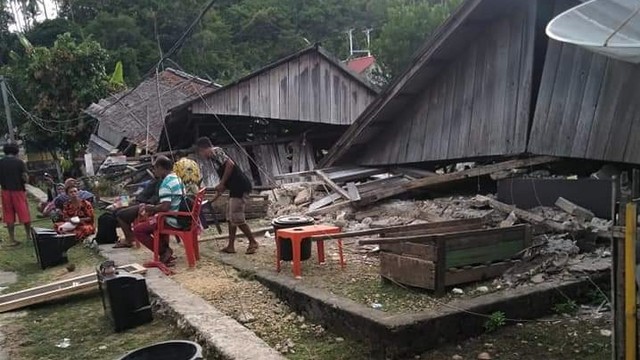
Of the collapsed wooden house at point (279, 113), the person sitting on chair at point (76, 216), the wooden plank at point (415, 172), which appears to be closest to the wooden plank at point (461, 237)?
the wooden plank at point (415, 172)

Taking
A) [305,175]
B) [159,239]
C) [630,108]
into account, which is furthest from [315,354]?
[305,175]

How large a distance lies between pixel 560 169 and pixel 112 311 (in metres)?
6.21

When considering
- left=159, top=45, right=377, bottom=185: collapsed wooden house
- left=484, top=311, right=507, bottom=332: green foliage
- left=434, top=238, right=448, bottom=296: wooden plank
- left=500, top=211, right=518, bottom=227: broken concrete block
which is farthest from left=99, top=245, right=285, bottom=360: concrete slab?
left=159, top=45, right=377, bottom=185: collapsed wooden house

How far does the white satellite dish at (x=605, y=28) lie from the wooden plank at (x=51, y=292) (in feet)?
16.4

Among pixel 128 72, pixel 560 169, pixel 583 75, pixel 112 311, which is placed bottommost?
pixel 112 311

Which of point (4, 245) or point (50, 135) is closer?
point (4, 245)

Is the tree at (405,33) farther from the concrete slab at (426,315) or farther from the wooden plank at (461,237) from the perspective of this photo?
the concrete slab at (426,315)

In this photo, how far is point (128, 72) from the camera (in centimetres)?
4125

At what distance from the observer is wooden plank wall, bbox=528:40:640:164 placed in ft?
21.1

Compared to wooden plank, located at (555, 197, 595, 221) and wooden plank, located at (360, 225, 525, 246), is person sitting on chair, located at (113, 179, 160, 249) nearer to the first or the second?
wooden plank, located at (360, 225, 525, 246)

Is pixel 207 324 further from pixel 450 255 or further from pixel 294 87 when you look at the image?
pixel 294 87

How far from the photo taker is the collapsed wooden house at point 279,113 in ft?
46.6

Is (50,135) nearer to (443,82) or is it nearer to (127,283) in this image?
(443,82)

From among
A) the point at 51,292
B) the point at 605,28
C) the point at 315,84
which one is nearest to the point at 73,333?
the point at 51,292
